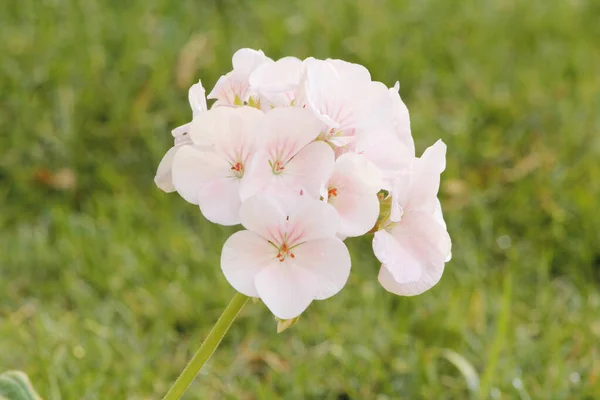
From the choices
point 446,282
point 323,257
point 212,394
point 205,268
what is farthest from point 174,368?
point 323,257

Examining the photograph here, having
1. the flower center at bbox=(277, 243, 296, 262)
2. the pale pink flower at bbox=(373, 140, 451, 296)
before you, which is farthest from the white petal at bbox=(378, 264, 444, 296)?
the flower center at bbox=(277, 243, 296, 262)

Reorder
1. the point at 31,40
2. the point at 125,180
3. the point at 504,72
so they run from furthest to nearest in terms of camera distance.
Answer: the point at 504,72 < the point at 31,40 < the point at 125,180

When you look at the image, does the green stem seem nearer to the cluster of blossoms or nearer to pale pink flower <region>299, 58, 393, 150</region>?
the cluster of blossoms

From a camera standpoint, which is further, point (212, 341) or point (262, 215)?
point (212, 341)

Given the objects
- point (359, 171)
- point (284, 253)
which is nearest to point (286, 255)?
point (284, 253)

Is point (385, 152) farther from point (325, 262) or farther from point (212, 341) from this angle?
point (212, 341)

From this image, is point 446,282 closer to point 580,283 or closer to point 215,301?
point 580,283

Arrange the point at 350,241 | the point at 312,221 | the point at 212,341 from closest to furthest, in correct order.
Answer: the point at 312,221
the point at 212,341
the point at 350,241

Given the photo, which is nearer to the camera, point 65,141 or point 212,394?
point 212,394
